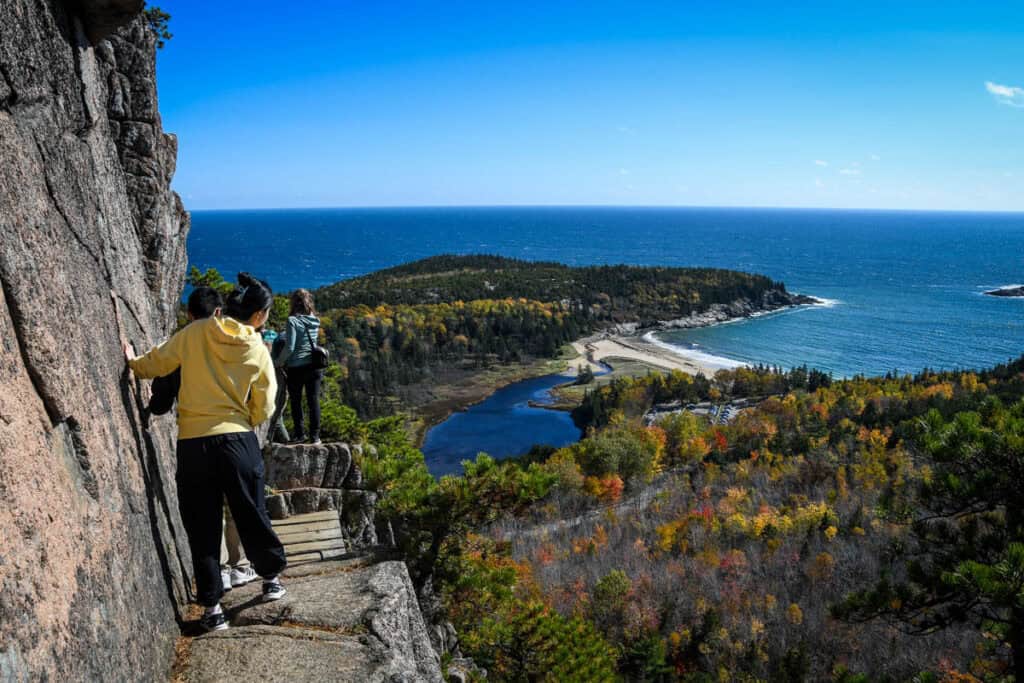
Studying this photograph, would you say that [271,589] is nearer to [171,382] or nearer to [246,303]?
[171,382]

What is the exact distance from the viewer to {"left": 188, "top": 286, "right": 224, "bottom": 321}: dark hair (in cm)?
551

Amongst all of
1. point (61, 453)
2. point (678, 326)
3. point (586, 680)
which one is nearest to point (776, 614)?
point (586, 680)

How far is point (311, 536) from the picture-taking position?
335 inches

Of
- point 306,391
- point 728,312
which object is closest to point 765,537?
point 306,391

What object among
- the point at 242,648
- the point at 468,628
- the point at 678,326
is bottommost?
the point at 678,326

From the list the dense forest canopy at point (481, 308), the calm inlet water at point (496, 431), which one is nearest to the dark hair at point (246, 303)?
the calm inlet water at point (496, 431)

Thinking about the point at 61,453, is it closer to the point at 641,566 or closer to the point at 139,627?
the point at 139,627

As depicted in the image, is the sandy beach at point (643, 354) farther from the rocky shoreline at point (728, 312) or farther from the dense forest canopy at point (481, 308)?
the rocky shoreline at point (728, 312)

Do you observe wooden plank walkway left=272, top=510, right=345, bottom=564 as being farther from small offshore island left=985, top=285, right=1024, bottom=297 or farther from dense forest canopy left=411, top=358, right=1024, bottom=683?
small offshore island left=985, top=285, right=1024, bottom=297

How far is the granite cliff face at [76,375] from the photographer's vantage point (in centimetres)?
353

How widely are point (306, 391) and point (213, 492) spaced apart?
13.9 ft

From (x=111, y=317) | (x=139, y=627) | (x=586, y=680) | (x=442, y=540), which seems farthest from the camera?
(x=586, y=680)

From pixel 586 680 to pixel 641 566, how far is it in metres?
20.3

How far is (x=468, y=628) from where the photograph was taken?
12.9 meters
